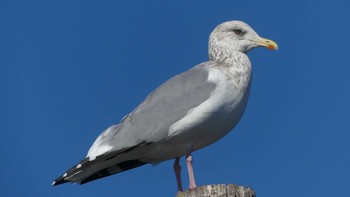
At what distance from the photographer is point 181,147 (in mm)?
7992

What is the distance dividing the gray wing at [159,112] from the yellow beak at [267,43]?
870 mm

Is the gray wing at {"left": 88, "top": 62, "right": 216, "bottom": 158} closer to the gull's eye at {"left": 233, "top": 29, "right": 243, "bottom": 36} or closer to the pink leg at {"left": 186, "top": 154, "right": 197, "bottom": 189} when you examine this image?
the pink leg at {"left": 186, "top": 154, "right": 197, "bottom": 189}

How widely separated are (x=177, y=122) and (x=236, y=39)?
151 centimetres

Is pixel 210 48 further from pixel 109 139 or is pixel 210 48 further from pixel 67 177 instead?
pixel 67 177

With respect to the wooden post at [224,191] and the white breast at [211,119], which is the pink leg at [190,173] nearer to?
the white breast at [211,119]

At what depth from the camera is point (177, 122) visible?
7.82 meters

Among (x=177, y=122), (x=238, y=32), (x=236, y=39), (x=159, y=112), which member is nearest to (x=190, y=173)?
(x=177, y=122)

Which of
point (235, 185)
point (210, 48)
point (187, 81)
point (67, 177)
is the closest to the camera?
point (235, 185)

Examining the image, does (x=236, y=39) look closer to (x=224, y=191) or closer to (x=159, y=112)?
(x=159, y=112)

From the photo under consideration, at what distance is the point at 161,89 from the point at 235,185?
2.44 m

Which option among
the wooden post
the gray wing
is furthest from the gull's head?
the wooden post

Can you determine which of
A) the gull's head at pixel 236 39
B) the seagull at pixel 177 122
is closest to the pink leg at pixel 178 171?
the seagull at pixel 177 122

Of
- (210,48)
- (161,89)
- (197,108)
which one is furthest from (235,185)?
(210,48)

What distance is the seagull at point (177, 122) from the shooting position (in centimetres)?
777
